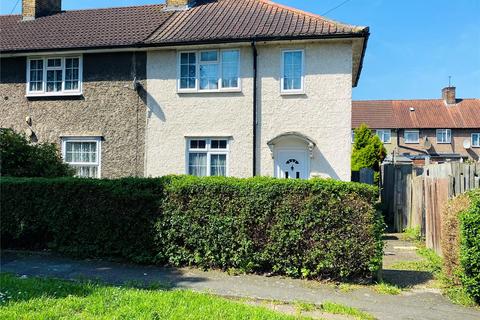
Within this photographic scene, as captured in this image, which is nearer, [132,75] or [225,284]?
[225,284]

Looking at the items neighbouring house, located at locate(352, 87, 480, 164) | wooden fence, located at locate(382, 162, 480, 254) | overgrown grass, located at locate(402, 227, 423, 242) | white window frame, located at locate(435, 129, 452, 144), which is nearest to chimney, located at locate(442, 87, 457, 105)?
neighbouring house, located at locate(352, 87, 480, 164)

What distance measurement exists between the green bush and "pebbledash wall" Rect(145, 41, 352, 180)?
731 centimetres

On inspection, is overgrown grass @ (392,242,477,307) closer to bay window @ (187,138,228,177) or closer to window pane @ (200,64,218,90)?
bay window @ (187,138,228,177)

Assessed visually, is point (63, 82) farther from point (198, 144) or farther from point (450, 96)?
point (450, 96)

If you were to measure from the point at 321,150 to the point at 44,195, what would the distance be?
8.31 m

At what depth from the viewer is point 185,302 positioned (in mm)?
5434

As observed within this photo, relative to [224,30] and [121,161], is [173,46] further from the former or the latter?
[121,161]

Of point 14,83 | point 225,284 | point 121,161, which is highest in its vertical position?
point 14,83

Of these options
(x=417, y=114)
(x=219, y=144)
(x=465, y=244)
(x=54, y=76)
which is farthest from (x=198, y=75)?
(x=417, y=114)

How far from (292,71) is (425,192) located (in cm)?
592

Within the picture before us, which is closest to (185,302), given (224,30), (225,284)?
(225,284)

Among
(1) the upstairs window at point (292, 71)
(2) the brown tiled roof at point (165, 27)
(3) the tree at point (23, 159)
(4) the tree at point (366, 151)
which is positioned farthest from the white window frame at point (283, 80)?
(4) the tree at point (366, 151)

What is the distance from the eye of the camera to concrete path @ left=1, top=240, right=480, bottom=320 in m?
5.71

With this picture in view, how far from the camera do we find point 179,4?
1717 cm
